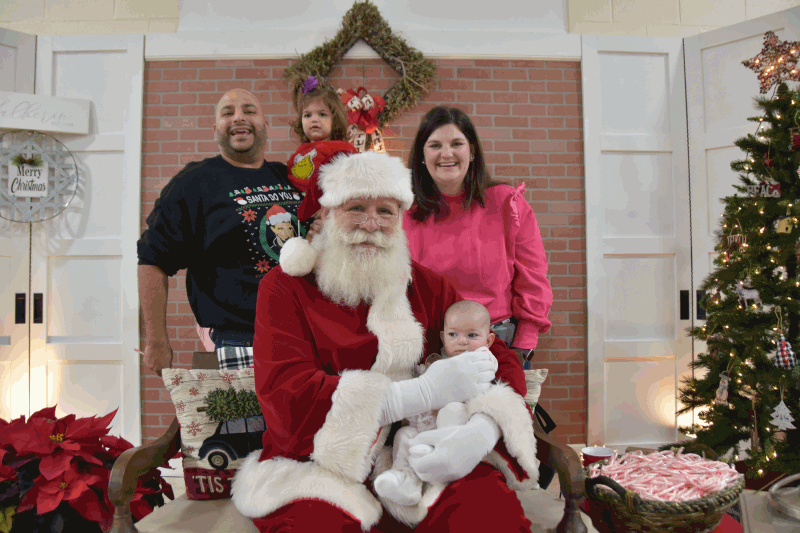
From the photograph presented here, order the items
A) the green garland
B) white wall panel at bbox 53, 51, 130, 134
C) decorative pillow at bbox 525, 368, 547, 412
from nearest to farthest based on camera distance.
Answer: decorative pillow at bbox 525, 368, 547, 412 < the green garland < white wall panel at bbox 53, 51, 130, 134

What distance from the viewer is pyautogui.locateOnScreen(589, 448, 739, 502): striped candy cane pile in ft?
4.79

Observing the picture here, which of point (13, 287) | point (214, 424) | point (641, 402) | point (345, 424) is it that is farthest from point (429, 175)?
point (13, 287)

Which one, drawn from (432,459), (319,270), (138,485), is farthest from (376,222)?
(138,485)

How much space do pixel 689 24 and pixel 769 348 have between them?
7.98 ft

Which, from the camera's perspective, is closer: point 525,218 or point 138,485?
point 138,485

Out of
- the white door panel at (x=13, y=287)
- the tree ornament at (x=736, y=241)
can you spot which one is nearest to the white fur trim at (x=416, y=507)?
the tree ornament at (x=736, y=241)

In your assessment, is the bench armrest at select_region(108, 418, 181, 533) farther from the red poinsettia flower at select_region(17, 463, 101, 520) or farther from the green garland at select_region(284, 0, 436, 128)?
the green garland at select_region(284, 0, 436, 128)

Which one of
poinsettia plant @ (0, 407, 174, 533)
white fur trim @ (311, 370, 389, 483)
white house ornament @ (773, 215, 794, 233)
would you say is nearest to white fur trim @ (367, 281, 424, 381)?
white fur trim @ (311, 370, 389, 483)

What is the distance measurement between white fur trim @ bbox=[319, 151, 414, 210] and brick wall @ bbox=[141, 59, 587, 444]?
179cm

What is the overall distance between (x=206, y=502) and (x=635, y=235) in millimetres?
3025

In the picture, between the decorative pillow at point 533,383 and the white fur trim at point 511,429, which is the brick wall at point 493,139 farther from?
the white fur trim at point 511,429

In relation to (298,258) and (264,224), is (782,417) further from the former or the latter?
(264,224)

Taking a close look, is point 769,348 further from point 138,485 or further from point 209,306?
point 138,485

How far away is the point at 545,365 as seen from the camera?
3162mm
